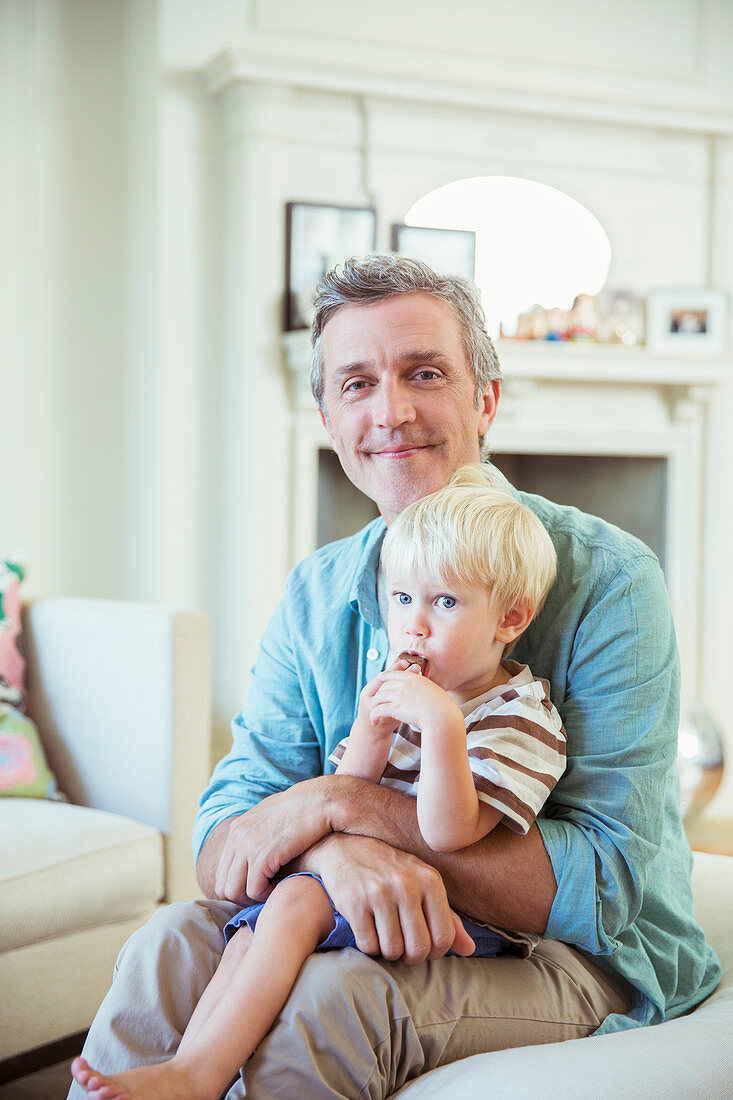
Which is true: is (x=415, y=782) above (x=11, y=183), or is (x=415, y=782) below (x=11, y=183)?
below

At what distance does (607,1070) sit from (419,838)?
0.26 meters

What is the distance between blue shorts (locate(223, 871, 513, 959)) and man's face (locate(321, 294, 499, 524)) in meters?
0.49

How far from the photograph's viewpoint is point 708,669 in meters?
4.13

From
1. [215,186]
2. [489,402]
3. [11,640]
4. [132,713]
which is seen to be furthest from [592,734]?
[215,186]

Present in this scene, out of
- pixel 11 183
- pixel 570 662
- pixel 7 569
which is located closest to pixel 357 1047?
pixel 570 662

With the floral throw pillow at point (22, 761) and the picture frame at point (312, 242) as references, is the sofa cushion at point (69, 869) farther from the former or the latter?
the picture frame at point (312, 242)

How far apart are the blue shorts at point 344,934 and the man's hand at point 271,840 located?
2cm

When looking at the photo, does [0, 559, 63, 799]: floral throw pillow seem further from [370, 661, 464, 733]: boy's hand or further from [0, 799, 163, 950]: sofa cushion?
[370, 661, 464, 733]: boy's hand

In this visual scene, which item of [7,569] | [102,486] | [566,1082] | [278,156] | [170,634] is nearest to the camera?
[566,1082]

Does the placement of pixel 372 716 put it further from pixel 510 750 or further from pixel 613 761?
pixel 613 761

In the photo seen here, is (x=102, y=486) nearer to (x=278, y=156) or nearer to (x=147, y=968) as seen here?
(x=278, y=156)

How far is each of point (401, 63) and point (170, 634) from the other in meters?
2.50

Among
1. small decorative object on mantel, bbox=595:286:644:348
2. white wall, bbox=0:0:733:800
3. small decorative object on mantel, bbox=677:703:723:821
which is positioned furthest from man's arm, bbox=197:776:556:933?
small decorative object on mantel, bbox=595:286:644:348

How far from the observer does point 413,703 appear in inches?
40.4
